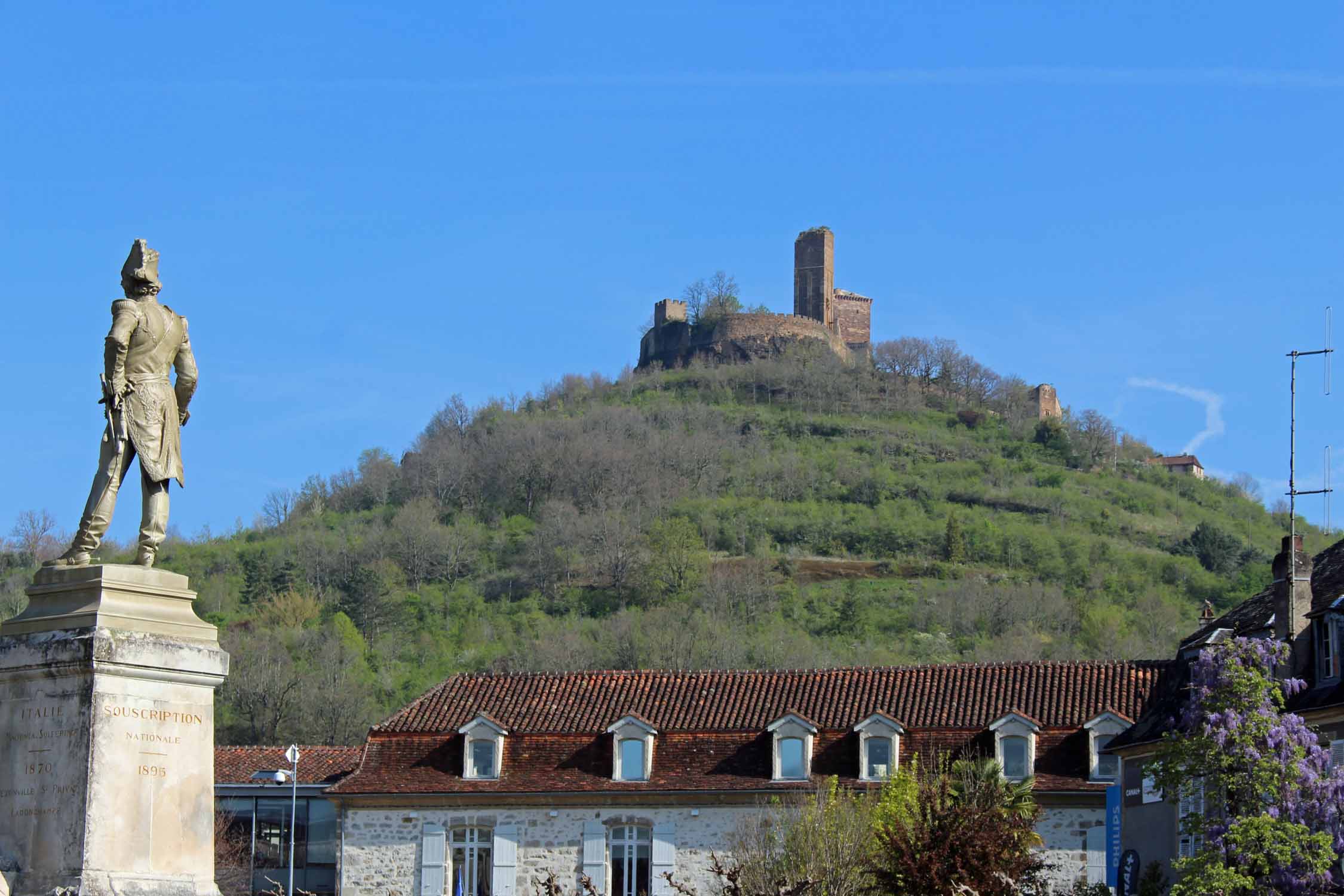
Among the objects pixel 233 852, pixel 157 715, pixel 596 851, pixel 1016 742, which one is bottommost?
pixel 233 852

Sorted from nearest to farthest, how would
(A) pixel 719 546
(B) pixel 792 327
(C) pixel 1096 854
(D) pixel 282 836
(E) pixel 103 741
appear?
(E) pixel 103 741, (C) pixel 1096 854, (D) pixel 282 836, (A) pixel 719 546, (B) pixel 792 327

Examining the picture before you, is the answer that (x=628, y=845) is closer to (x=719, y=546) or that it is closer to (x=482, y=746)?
(x=482, y=746)

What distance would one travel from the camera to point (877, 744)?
134 ft

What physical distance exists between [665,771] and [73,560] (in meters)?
30.8

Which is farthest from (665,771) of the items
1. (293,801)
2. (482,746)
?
(293,801)

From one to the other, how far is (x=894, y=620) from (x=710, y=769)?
63.2 m

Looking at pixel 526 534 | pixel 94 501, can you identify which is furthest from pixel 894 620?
pixel 94 501

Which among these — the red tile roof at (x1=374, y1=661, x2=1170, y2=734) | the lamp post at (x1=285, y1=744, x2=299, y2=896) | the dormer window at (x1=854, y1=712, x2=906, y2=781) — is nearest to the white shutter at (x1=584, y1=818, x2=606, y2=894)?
the red tile roof at (x1=374, y1=661, x2=1170, y2=734)

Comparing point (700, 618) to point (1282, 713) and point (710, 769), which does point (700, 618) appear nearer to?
point (710, 769)

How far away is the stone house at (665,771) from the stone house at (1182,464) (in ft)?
407

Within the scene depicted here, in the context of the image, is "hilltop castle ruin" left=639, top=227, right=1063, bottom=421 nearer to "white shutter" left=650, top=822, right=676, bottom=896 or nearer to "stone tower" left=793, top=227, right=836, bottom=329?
"stone tower" left=793, top=227, right=836, bottom=329

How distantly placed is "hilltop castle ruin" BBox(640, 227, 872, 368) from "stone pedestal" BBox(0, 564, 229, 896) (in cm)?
14699

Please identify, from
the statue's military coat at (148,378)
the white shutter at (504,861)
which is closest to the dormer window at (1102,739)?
the white shutter at (504,861)

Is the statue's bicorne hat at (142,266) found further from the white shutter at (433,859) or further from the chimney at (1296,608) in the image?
the white shutter at (433,859)
